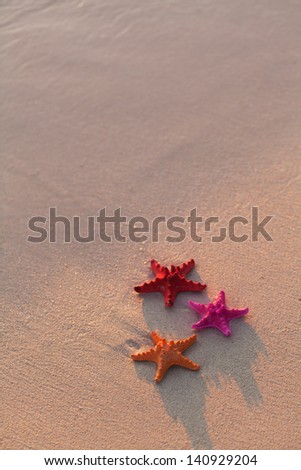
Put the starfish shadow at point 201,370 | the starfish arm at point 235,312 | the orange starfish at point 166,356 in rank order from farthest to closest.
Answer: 1. the starfish arm at point 235,312
2. the orange starfish at point 166,356
3. the starfish shadow at point 201,370

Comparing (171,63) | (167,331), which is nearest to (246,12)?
(171,63)

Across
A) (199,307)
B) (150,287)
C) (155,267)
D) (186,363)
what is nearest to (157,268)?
(155,267)

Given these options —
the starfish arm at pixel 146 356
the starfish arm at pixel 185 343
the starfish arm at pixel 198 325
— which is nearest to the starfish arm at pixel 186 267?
the starfish arm at pixel 198 325

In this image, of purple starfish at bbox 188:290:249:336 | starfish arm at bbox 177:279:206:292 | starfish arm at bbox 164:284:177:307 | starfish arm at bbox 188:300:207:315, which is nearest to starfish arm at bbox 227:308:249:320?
purple starfish at bbox 188:290:249:336

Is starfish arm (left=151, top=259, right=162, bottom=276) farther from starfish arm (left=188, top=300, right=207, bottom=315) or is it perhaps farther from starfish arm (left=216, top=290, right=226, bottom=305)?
starfish arm (left=216, top=290, right=226, bottom=305)

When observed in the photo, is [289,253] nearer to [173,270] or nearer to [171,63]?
[173,270]

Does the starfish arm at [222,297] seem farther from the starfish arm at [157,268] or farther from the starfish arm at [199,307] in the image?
the starfish arm at [157,268]
